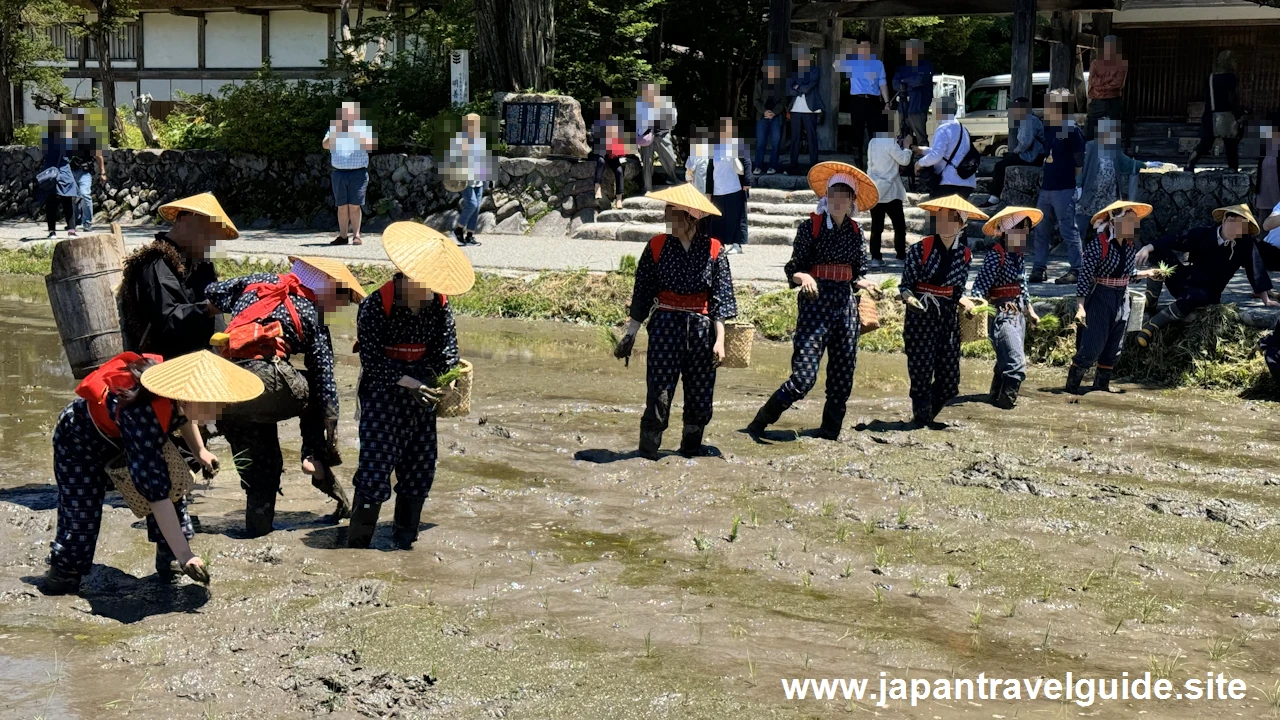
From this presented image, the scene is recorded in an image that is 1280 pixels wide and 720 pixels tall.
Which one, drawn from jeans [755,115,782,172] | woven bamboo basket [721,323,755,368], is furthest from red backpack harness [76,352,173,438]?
jeans [755,115,782,172]

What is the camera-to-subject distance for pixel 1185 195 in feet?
51.6

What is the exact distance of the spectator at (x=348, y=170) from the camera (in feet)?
57.6

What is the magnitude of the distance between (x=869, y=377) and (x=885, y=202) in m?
4.19

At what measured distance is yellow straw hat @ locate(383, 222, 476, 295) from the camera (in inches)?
240

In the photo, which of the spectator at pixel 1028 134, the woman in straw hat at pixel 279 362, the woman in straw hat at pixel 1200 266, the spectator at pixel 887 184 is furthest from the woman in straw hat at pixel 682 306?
the spectator at pixel 1028 134

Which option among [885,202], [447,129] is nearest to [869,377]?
[885,202]

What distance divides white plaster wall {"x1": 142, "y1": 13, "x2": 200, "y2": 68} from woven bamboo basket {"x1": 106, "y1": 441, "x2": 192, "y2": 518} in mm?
25451

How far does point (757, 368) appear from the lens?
11484mm

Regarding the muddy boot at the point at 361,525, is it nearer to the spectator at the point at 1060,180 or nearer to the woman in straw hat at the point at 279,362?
the woman in straw hat at the point at 279,362

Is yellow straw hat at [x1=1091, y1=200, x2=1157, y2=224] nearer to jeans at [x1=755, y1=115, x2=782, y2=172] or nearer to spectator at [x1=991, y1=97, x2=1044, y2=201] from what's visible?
spectator at [x1=991, y1=97, x2=1044, y2=201]

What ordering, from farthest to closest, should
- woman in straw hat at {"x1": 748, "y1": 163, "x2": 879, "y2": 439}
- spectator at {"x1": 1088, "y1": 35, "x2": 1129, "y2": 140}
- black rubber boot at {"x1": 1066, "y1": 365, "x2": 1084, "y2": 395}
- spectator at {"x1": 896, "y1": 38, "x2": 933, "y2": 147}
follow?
spectator at {"x1": 896, "y1": 38, "x2": 933, "y2": 147}
spectator at {"x1": 1088, "y1": 35, "x2": 1129, "y2": 140}
black rubber boot at {"x1": 1066, "y1": 365, "x2": 1084, "y2": 395}
woman in straw hat at {"x1": 748, "y1": 163, "x2": 879, "y2": 439}

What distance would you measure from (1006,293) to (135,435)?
6350mm

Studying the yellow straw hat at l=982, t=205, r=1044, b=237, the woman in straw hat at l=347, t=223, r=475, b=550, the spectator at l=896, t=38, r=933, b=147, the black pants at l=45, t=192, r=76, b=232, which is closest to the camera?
the woman in straw hat at l=347, t=223, r=475, b=550

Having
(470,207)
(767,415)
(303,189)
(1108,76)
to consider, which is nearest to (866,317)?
(767,415)
